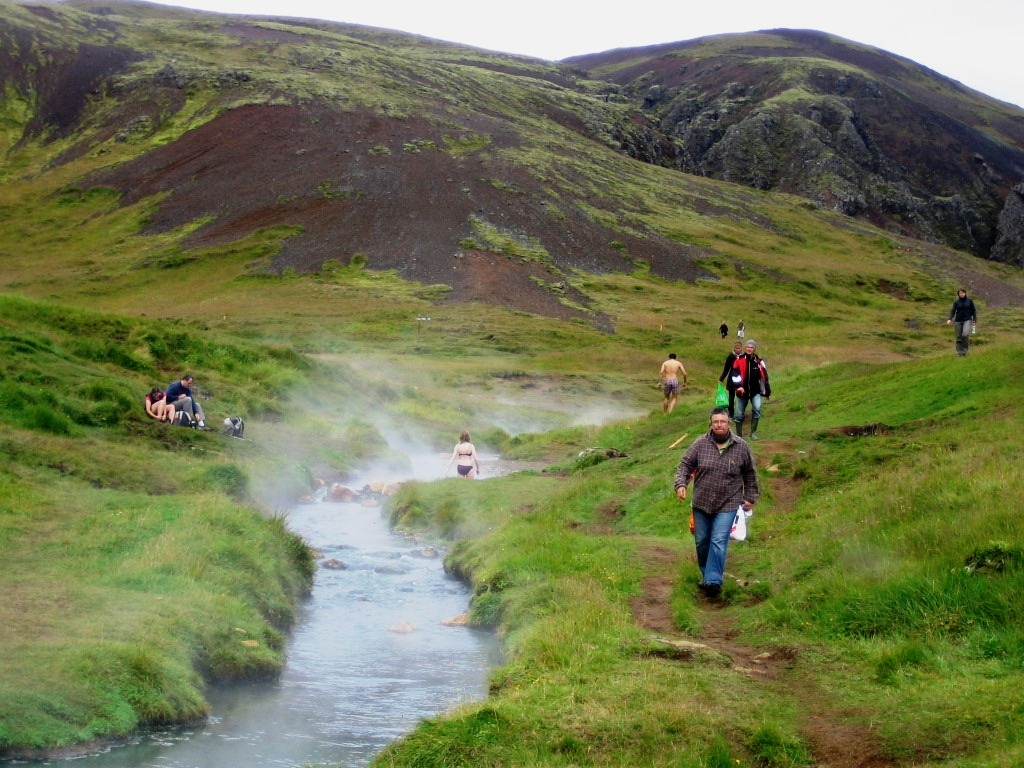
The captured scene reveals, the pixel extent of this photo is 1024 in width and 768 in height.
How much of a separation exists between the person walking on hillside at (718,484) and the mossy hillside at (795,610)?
754mm

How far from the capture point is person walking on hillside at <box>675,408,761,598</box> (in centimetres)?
1439

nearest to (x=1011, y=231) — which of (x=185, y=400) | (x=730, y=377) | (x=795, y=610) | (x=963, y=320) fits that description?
(x=963, y=320)

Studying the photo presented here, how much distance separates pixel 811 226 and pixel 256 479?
133m

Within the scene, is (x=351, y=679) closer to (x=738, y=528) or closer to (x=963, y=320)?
(x=738, y=528)

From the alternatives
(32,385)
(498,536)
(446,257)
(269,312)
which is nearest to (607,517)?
(498,536)

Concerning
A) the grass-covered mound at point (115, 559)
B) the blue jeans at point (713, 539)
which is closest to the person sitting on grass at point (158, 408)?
the grass-covered mound at point (115, 559)

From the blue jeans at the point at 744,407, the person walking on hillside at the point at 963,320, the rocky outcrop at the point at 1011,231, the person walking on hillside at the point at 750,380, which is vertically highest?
the rocky outcrop at the point at 1011,231

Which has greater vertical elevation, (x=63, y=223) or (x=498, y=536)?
(x=63, y=223)

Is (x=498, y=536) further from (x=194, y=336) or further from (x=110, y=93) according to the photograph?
(x=110, y=93)

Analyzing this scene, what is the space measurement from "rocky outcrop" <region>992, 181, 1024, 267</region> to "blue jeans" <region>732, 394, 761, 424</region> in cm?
18013

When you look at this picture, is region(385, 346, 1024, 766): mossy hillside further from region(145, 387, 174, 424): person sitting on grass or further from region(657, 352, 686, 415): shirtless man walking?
region(657, 352, 686, 415): shirtless man walking

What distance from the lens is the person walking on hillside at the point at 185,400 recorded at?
29562 millimetres

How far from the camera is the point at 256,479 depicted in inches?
1067

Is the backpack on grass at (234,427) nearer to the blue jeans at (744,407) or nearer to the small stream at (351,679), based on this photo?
the small stream at (351,679)
